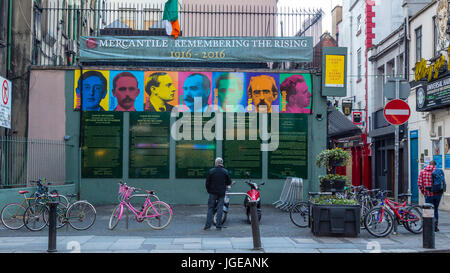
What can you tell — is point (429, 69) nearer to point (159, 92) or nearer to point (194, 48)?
point (194, 48)

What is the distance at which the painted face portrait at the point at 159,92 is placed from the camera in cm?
1892

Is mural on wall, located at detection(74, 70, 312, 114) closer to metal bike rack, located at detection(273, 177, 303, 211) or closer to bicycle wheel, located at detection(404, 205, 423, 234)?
metal bike rack, located at detection(273, 177, 303, 211)

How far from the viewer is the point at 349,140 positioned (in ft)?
122

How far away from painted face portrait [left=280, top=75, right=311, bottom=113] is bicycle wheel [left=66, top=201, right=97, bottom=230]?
8486mm

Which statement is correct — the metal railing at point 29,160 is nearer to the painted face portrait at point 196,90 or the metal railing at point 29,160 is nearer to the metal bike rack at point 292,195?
the painted face portrait at point 196,90

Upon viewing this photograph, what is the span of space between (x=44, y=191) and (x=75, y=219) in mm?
1611

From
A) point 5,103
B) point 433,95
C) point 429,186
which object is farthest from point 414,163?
point 5,103

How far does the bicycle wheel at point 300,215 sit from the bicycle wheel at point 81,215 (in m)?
5.04

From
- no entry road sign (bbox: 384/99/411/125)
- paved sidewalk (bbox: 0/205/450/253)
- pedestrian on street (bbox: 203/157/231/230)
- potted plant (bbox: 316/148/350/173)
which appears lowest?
paved sidewalk (bbox: 0/205/450/253)

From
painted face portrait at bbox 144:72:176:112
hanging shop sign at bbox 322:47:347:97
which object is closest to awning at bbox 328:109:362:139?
hanging shop sign at bbox 322:47:347:97

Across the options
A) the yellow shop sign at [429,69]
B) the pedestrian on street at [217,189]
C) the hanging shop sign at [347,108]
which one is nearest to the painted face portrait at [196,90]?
the pedestrian on street at [217,189]

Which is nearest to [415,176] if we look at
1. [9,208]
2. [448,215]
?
[448,215]

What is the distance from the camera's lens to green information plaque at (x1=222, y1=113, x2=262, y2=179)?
18906mm

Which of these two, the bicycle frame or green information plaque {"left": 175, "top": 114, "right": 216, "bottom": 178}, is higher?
green information plaque {"left": 175, "top": 114, "right": 216, "bottom": 178}
